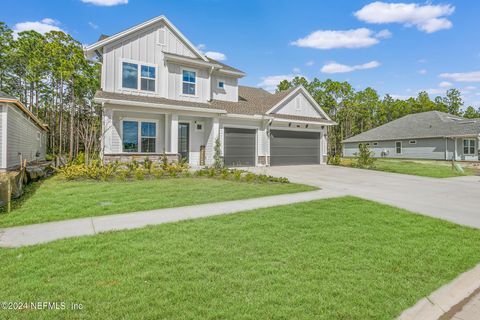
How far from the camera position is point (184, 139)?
645 inches

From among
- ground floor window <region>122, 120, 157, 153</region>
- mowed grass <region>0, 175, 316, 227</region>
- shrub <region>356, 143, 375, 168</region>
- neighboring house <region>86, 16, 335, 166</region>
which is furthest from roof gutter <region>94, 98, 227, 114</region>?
shrub <region>356, 143, 375, 168</region>

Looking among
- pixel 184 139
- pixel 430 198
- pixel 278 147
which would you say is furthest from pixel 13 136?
pixel 430 198

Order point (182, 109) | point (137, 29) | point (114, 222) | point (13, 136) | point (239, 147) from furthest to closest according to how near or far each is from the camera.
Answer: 1. point (239, 147)
2. point (137, 29)
3. point (182, 109)
4. point (13, 136)
5. point (114, 222)

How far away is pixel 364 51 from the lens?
2205cm

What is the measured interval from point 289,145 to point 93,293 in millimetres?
17538

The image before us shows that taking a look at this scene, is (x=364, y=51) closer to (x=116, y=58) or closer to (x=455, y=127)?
(x=455, y=127)

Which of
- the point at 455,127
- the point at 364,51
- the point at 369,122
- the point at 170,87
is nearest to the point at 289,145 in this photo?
the point at 170,87

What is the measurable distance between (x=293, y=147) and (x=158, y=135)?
31.1ft

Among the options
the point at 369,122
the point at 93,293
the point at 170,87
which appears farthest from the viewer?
the point at 369,122

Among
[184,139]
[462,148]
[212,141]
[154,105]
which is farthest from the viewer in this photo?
[462,148]

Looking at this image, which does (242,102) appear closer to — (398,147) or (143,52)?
(143,52)

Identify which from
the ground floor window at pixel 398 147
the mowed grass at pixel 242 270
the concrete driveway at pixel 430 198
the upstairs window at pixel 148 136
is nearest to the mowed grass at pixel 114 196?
the mowed grass at pixel 242 270

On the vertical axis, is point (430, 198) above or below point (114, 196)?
below

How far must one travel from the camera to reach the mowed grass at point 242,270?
8.77 ft
